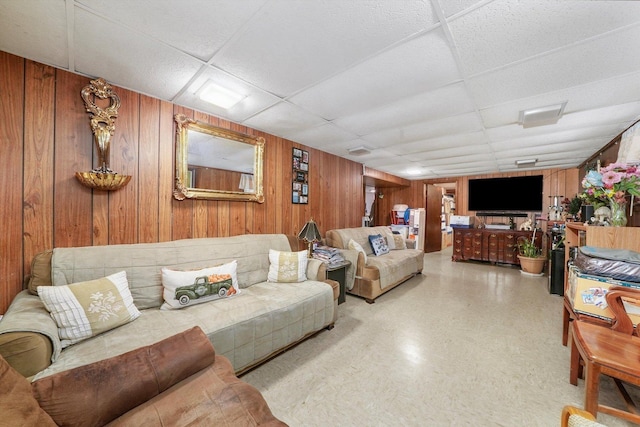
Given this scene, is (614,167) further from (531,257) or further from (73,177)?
(73,177)

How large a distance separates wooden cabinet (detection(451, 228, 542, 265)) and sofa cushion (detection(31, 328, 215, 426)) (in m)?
6.26

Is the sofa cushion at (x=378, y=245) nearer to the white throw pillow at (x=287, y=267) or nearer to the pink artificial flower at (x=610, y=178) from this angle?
the white throw pillow at (x=287, y=267)

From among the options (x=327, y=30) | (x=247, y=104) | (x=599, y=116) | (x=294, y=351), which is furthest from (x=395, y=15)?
(x=599, y=116)

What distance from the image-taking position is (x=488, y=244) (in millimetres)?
5695

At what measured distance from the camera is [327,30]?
1.38 m

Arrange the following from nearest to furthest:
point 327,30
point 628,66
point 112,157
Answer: point 327,30 → point 628,66 → point 112,157

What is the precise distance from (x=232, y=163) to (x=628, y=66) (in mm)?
3358

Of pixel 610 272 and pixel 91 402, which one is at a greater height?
pixel 610 272

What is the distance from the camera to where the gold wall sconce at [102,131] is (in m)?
1.92

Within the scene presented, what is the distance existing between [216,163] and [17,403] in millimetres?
2298

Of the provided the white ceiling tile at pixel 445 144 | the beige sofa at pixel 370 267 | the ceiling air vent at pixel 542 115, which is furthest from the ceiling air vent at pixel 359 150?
the ceiling air vent at pixel 542 115

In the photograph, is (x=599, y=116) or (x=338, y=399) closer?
(x=338, y=399)

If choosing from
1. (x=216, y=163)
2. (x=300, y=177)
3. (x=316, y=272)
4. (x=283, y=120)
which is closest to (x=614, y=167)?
(x=316, y=272)

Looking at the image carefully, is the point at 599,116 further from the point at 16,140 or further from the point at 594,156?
the point at 16,140
